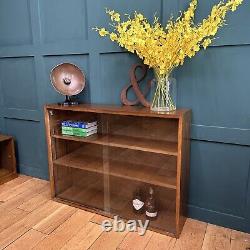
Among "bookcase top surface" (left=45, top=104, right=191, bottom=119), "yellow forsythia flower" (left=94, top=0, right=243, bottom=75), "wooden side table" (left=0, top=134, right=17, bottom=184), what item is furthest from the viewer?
"wooden side table" (left=0, top=134, right=17, bottom=184)

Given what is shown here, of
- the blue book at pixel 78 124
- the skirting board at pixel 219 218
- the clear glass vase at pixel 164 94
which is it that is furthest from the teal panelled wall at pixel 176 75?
the blue book at pixel 78 124

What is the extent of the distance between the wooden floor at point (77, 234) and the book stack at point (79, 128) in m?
0.68

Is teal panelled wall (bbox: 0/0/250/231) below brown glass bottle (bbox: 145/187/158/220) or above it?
above

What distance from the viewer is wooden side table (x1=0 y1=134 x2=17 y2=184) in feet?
9.13

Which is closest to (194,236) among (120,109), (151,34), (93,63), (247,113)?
(247,113)

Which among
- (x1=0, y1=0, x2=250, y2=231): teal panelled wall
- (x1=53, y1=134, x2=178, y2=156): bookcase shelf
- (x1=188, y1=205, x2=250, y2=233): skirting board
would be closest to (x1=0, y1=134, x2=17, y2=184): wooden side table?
(x1=0, y1=0, x2=250, y2=231): teal panelled wall

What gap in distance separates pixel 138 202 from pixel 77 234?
529 millimetres

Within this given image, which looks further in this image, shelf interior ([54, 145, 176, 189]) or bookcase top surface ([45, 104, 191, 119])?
shelf interior ([54, 145, 176, 189])

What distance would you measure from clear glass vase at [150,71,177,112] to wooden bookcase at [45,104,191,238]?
81mm

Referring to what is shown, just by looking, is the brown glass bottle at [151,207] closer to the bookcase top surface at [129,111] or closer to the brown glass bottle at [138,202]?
the brown glass bottle at [138,202]

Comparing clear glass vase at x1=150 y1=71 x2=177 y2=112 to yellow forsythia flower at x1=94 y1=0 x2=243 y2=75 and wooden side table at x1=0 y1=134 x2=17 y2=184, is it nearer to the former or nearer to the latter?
yellow forsythia flower at x1=94 y1=0 x2=243 y2=75

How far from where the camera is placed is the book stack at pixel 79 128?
7.07ft

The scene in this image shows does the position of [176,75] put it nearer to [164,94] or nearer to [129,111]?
[164,94]

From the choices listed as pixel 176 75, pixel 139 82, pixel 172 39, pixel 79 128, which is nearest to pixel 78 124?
pixel 79 128
